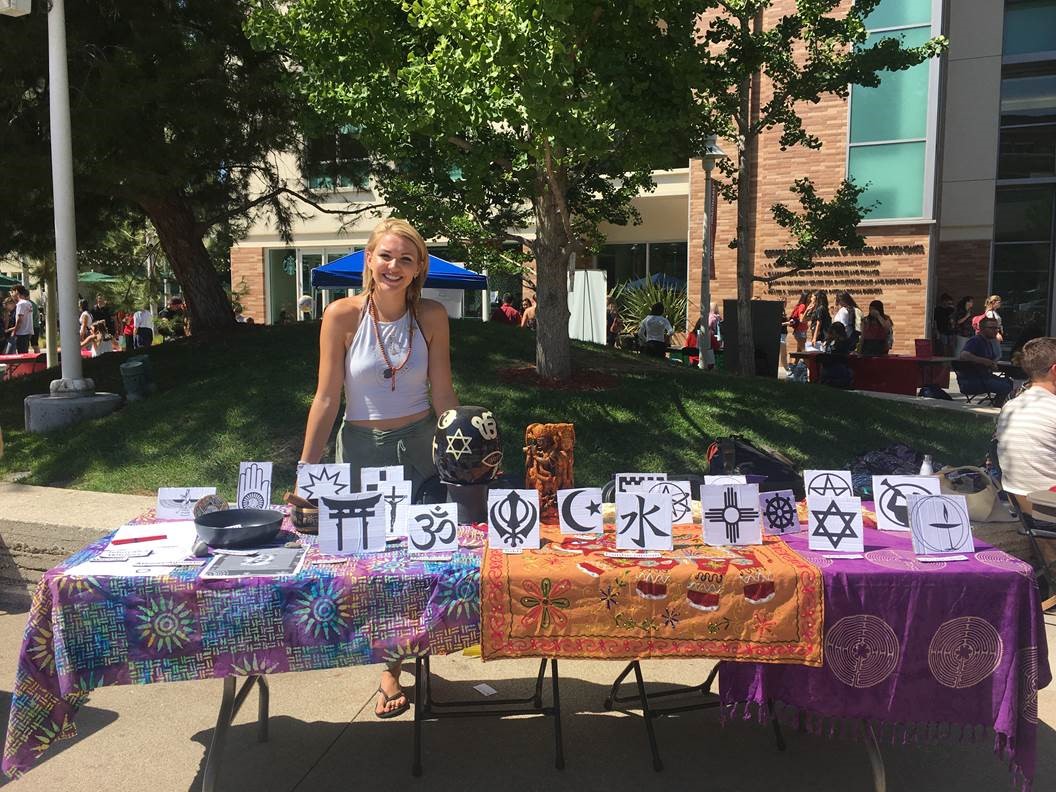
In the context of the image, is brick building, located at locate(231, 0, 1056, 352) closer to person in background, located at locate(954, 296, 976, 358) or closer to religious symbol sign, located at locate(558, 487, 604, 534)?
person in background, located at locate(954, 296, 976, 358)

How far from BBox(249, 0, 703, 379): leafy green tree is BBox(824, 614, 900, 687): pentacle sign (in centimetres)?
441

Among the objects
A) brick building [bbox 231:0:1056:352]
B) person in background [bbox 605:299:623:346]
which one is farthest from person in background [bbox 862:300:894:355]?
person in background [bbox 605:299:623:346]

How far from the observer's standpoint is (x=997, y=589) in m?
2.50

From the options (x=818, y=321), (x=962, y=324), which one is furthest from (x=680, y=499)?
(x=962, y=324)

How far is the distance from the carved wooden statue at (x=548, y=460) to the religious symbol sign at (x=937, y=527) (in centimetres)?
109

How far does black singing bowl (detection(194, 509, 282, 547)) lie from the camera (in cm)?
266

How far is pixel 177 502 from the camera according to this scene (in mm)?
3043

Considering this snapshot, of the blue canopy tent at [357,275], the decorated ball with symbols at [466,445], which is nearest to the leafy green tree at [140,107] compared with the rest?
the blue canopy tent at [357,275]

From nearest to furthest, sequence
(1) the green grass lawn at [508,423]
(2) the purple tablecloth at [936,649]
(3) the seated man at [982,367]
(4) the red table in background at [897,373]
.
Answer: (2) the purple tablecloth at [936,649] → (1) the green grass lawn at [508,423] → (3) the seated man at [982,367] → (4) the red table in background at [897,373]

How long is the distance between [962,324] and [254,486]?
1647 centimetres

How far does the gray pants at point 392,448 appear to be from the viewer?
328cm

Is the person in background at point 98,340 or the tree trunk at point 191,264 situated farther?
the person in background at point 98,340

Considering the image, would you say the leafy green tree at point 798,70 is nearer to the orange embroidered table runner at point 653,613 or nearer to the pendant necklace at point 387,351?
the pendant necklace at point 387,351

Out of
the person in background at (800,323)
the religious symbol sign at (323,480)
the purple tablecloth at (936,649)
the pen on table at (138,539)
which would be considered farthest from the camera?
the person in background at (800,323)
